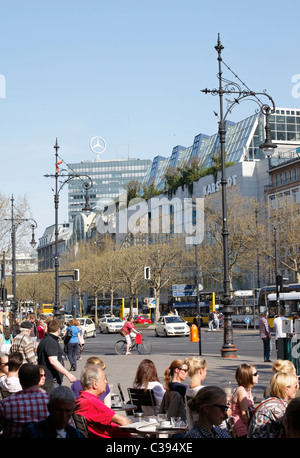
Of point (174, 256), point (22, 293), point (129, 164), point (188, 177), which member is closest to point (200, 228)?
point (174, 256)

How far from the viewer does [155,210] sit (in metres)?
104

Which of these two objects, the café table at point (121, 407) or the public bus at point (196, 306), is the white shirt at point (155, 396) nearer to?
the café table at point (121, 407)

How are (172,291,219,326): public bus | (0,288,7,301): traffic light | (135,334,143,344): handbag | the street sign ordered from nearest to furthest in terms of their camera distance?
(135,334,143,344): handbag → (0,288,7,301): traffic light → (172,291,219,326): public bus → the street sign

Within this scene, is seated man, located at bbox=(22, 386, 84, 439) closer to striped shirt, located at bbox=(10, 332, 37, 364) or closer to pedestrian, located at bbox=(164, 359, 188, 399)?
pedestrian, located at bbox=(164, 359, 188, 399)

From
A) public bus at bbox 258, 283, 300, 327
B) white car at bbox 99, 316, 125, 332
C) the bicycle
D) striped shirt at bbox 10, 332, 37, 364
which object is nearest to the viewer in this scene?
striped shirt at bbox 10, 332, 37, 364

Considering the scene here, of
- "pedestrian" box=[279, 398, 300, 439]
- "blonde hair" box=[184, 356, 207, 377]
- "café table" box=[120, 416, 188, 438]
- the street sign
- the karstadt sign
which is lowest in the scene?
"café table" box=[120, 416, 188, 438]

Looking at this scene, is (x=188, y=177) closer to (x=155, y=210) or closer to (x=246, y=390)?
(x=155, y=210)

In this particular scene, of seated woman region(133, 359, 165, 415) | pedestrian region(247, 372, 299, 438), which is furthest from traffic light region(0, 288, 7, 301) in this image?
pedestrian region(247, 372, 299, 438)

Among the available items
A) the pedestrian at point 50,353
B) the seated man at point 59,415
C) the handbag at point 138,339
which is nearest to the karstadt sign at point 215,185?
the handbag at point 138,339

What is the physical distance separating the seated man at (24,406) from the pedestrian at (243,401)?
2333 millimetres

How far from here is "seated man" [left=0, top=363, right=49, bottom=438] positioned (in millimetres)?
6609

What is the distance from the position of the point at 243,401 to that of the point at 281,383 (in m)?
1.38

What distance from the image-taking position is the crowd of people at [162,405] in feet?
17.8
